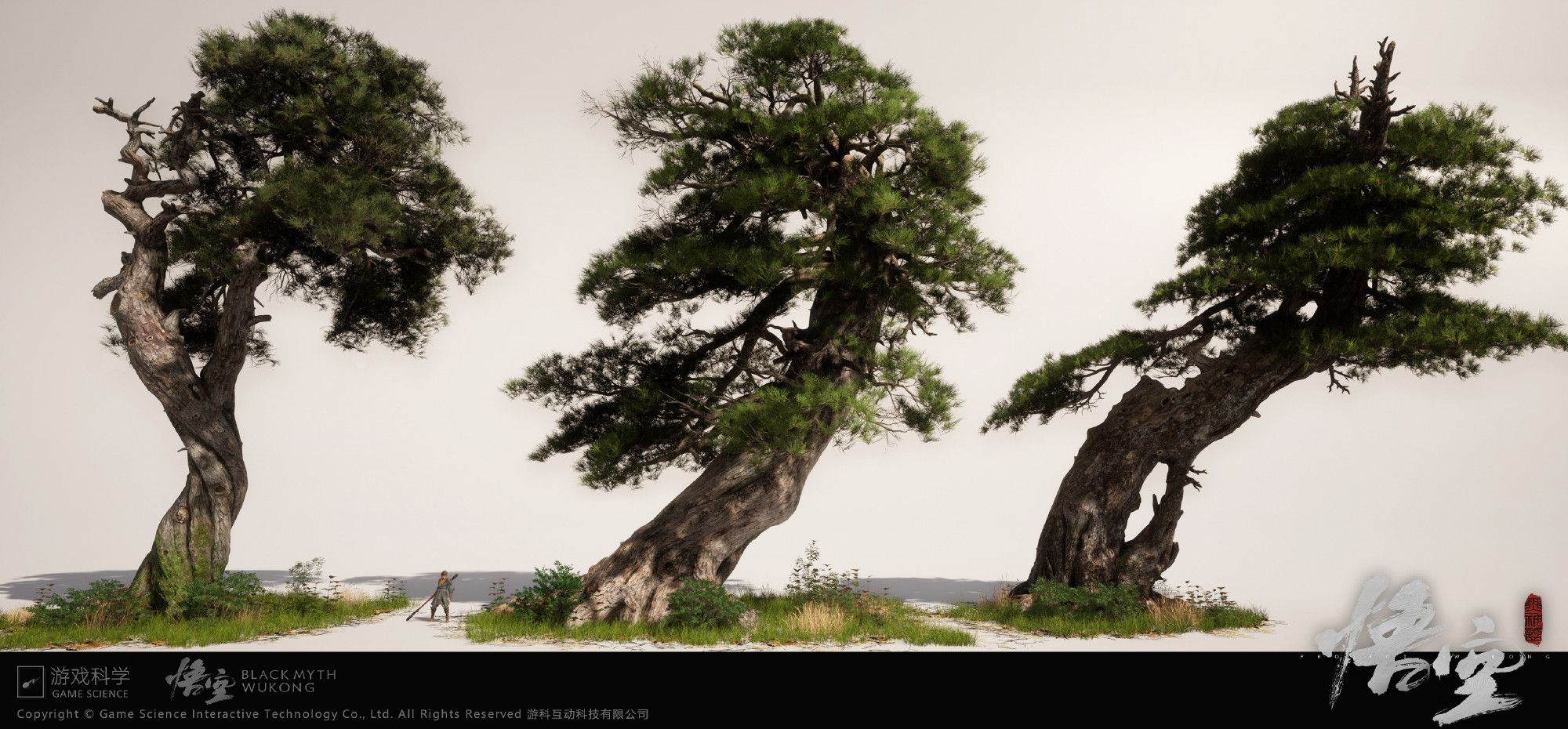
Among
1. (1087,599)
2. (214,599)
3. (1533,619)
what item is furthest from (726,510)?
(1533,619)

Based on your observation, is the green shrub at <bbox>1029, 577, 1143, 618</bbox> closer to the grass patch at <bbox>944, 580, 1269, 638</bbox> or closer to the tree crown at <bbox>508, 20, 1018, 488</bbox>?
the grass patch at <bbox>944, 580, 1269, 638</bbox>

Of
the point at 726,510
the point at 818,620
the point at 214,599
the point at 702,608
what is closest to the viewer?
the point at 702,608

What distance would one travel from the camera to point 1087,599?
11.3 metres

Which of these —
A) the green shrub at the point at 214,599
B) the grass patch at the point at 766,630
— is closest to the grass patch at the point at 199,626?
the green shrub at the point at 214,599

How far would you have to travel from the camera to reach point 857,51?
34.6ft

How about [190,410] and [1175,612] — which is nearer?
[1175,612]

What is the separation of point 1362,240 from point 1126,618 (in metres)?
4.30

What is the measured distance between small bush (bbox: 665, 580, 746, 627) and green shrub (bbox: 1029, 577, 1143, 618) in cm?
339

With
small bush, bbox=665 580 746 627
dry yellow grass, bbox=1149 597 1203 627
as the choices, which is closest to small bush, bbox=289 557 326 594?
small bush, bbox=665 580 746 627

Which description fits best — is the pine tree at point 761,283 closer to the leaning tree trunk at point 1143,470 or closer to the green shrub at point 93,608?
the leaning tree trunk at point 1143,470

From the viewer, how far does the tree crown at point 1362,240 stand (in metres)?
10.2

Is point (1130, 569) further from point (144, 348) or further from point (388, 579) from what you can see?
point (144, 348)

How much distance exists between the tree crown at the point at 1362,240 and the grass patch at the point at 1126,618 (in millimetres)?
2352

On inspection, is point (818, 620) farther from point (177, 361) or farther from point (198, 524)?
point (177, 361)
